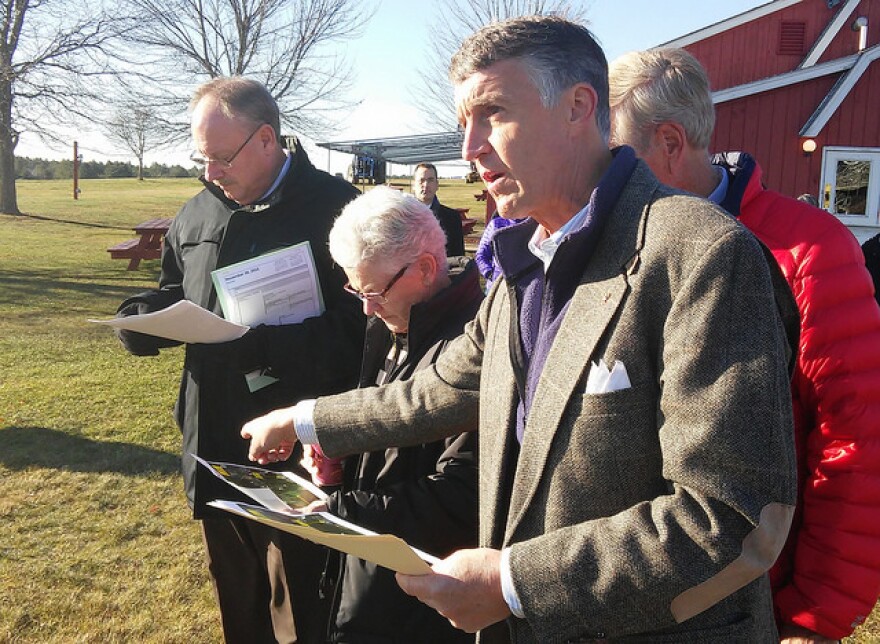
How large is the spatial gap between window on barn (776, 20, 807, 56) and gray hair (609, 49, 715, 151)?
60.7 ft

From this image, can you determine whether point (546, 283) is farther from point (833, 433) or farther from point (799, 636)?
point (799, 636)

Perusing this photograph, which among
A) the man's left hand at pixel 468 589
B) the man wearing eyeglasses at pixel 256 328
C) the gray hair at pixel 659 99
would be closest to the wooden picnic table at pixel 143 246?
the man wearing eyeglasses at pixel 256 328

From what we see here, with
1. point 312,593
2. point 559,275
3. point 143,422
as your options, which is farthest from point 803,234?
point 143,422

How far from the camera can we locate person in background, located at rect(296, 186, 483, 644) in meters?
2.09

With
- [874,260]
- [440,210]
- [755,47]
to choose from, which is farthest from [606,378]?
[755,47]

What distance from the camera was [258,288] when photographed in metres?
2.91

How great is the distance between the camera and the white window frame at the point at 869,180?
12.1 meters

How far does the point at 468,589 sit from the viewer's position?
1.32m

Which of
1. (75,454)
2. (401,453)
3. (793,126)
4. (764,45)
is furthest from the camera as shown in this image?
(764,45)

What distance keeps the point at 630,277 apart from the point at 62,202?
36920mm

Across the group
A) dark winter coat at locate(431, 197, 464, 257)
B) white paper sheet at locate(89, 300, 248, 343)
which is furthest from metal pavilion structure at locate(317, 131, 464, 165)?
white paper sheet at locate(89, 300, 248, 343)

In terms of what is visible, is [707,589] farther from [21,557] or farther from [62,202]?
[62,202]

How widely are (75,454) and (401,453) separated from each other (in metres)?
4.80

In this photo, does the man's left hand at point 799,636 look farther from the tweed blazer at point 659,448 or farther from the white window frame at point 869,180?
the white window frame at point 869,180
